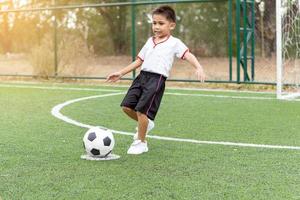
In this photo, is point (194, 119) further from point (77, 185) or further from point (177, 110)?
point (77, 185)

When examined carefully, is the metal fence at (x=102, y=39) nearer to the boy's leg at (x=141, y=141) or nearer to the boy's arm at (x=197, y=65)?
the boy's arm at (x=197, y=65)

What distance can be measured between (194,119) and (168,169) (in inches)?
114

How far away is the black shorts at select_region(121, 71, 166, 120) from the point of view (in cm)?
546

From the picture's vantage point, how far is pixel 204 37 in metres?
20.4

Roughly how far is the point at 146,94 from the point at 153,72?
240 mm

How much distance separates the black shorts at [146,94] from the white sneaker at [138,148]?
26 cm

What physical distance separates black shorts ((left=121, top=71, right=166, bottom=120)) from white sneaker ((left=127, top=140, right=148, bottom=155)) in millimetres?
257

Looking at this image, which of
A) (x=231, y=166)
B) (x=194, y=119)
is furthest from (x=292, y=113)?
(x=231, y=166)

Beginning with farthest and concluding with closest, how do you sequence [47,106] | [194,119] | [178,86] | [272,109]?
[178,86]
[47,106]
[272,109]
[194,119]

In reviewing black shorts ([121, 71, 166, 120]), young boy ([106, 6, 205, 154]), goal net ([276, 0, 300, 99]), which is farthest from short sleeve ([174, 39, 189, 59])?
goal net ([276, 0, 300, 99])

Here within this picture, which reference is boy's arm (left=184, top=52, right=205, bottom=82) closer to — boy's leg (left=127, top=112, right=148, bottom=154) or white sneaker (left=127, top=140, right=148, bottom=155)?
boy's leg (left=127, top=112, right=148, bottom=154)

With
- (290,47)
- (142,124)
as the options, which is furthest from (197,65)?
(290,47)

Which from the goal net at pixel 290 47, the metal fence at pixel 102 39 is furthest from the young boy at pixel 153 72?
the metal fence at pixel 102 39

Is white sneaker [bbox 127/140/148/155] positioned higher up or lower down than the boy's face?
lower down
